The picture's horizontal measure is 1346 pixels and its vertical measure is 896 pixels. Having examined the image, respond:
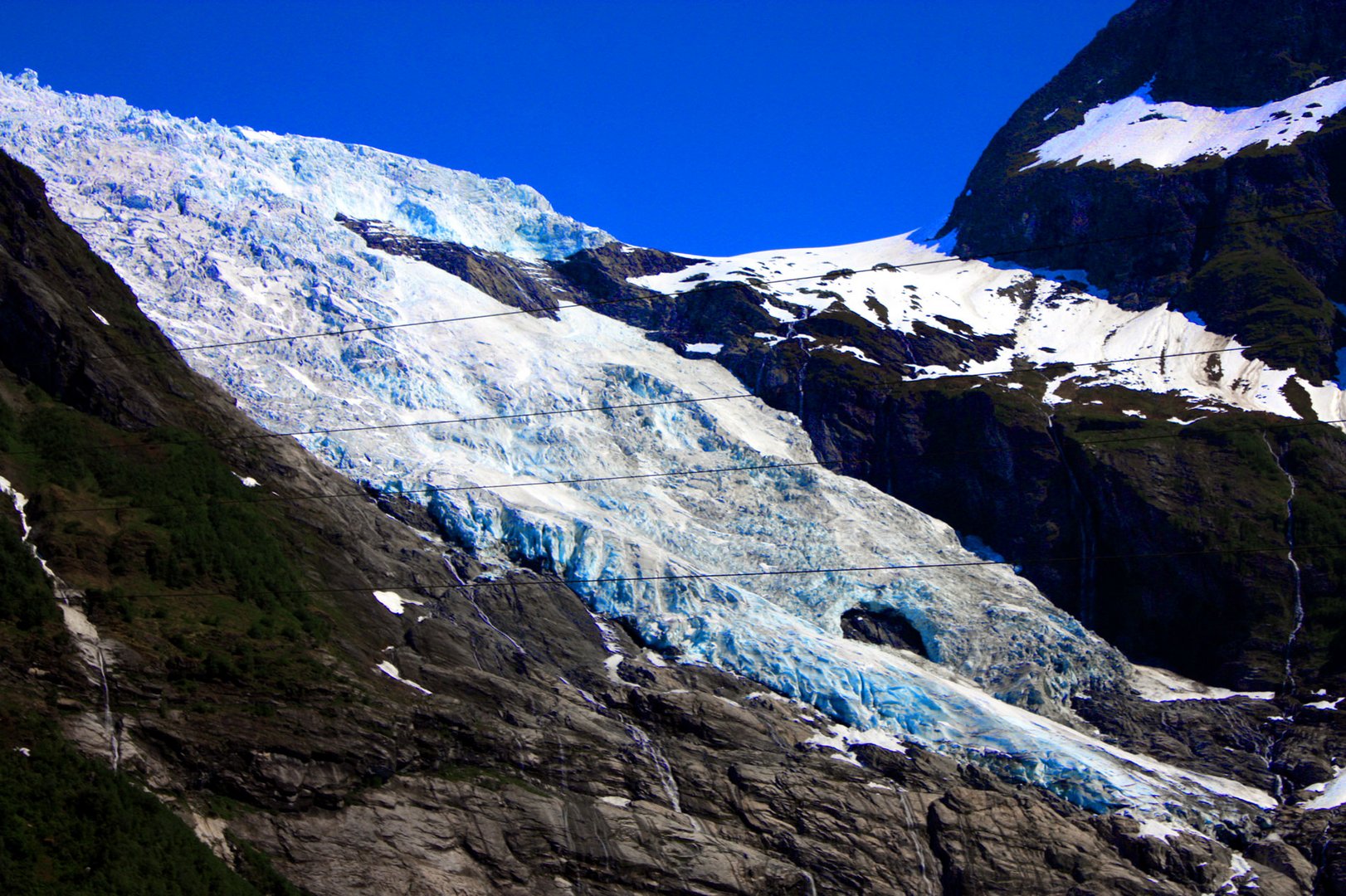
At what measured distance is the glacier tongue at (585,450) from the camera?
9675cm

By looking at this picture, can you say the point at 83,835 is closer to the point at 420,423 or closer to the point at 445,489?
the point at 445,489

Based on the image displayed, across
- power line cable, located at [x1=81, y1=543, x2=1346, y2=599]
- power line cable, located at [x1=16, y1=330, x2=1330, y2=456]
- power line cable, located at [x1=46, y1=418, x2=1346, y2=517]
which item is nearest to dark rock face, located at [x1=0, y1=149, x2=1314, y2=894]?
power line cable, located at [x1=81, y1=543, x2=1346, y2=599]

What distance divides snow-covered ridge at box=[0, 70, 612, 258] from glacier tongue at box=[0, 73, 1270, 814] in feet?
1.51

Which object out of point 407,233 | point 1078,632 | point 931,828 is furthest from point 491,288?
point 931,828

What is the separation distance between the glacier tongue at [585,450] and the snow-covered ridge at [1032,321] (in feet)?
90.8

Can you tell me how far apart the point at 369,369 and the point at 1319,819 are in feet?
277

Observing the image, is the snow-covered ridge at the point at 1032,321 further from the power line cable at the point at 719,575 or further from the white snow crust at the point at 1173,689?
the white snow crust at the point at 1173,689

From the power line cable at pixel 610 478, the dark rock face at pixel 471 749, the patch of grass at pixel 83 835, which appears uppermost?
the power line cable at pixel 610 478

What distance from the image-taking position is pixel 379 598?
91562 millimetres

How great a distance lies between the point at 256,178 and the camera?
145875 mm

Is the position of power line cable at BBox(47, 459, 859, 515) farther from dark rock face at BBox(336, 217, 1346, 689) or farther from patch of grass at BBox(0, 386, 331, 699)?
dark rock face at BBox(336, 217, 1346, 689)

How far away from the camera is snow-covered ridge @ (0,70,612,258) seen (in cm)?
13462

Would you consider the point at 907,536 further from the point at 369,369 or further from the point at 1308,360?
the point at 1308,360

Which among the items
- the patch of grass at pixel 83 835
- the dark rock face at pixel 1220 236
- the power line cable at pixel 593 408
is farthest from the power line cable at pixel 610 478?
the dark rock face at pixel 1220 236
